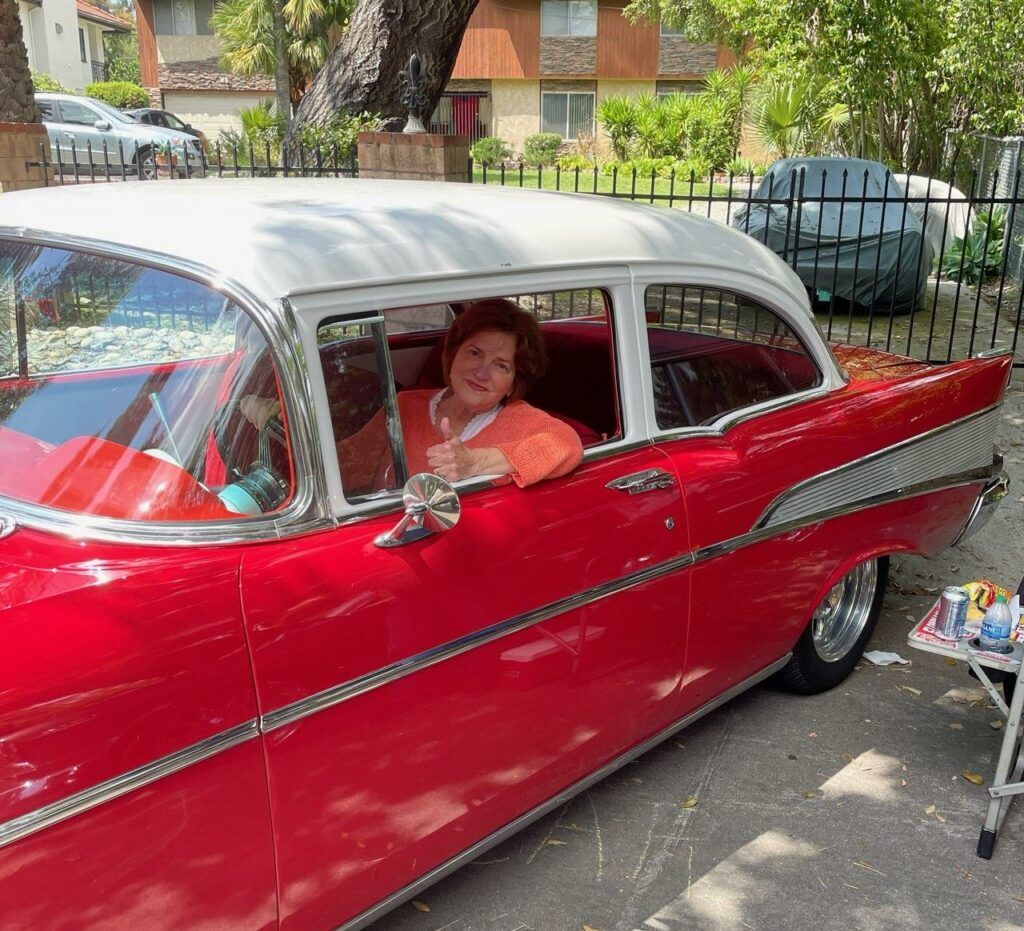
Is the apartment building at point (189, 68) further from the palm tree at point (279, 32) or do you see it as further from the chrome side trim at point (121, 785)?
the chrome side trim at point (121, 785)

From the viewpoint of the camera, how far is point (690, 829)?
333 centimetres

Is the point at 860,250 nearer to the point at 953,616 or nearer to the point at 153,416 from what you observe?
the point at 953,616

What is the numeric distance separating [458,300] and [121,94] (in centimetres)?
4456

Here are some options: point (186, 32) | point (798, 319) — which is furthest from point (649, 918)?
point (186, 32)

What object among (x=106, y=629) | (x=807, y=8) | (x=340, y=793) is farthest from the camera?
(x=807, y=8)

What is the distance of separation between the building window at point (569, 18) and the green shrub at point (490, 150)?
4.13 m

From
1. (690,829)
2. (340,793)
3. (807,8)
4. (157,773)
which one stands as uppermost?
(807,8)

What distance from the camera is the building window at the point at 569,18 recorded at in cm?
3388

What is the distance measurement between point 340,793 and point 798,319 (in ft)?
7.79

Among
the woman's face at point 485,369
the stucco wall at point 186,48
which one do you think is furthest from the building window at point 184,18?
the woman's face at point 485,369

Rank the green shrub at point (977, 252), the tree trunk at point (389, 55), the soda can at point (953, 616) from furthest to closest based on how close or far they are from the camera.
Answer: the green shrub at point (977, 252) → the tree trunk at point (389, 55) → the soda can at point (953, 616)

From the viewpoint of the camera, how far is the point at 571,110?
35500 millimetres

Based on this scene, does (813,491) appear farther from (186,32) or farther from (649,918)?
(186,32)

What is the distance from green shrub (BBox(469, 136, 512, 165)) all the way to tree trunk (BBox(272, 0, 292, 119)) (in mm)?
5806
